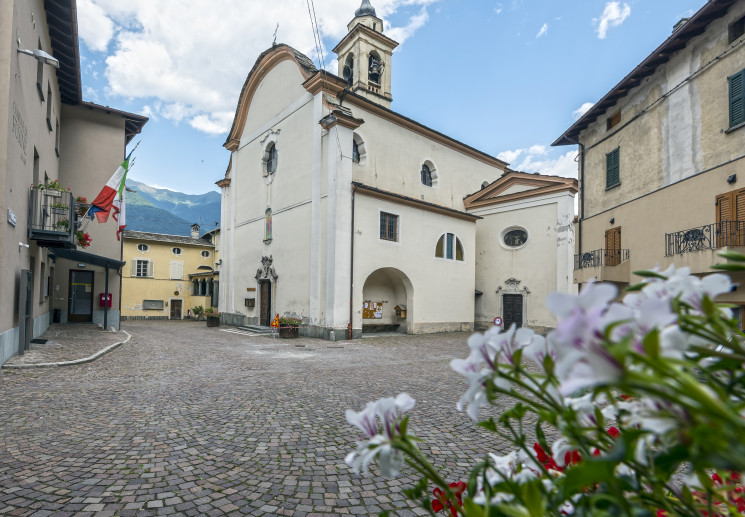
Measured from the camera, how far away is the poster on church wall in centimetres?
1950

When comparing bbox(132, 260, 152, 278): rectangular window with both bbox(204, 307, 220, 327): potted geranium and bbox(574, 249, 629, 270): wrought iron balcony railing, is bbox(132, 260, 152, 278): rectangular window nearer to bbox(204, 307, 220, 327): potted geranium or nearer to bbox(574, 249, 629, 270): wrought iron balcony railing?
bbox(204, 307, 220, 327): potted geranium

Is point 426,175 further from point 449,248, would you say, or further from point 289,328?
point 289,328

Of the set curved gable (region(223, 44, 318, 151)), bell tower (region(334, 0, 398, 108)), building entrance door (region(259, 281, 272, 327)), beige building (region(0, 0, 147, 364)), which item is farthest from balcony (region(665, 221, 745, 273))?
bell tower (region(334, 0, 398, 108))

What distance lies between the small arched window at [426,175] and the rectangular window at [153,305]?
24.7m

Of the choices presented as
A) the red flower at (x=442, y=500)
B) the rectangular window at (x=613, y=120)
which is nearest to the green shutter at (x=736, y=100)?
the rectangular window at (x=613, y=120)

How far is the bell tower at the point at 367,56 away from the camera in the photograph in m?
26.8

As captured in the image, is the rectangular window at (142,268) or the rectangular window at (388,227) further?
the rectangular window at (142,268)

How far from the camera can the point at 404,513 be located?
3.27 m

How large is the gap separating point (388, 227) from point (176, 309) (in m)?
24.2

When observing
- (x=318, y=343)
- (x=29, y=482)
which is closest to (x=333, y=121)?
(x=318, y=343)

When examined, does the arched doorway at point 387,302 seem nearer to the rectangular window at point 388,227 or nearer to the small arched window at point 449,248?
the rectangular window at point 388,227

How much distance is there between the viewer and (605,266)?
14.4 m

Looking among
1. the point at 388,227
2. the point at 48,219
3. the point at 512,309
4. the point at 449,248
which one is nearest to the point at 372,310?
the point at 388,227

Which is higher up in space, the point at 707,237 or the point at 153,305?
the point at 707,237
